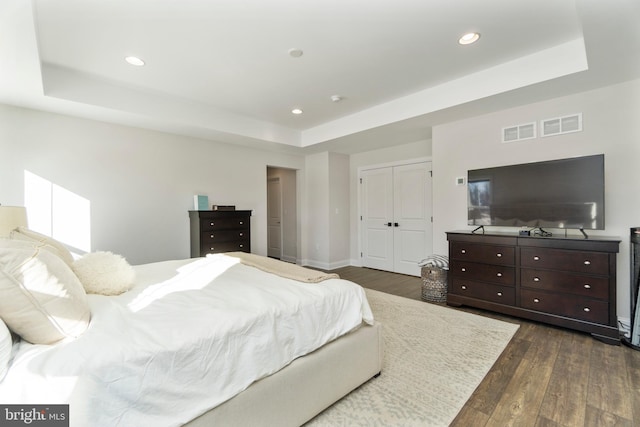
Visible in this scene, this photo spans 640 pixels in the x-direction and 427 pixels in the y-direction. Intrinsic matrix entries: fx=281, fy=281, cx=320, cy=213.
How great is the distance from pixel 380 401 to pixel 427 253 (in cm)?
343

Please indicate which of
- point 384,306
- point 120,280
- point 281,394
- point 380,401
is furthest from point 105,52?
point 384,306

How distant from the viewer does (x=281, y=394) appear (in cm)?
141

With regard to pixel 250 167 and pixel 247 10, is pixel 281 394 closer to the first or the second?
pixel 247 10

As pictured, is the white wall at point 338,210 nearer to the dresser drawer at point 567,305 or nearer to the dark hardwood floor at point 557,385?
the dresser drawer at point 567,305

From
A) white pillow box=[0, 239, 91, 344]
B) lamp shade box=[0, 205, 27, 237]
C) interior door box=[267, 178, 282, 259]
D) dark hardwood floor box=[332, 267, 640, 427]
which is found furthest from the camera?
interior door box=[267, 178, 282, 259]

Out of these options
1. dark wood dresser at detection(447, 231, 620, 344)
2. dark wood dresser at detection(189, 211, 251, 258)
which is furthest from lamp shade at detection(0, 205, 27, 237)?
dark wood dresser at detection(447, 231, 620, 344)

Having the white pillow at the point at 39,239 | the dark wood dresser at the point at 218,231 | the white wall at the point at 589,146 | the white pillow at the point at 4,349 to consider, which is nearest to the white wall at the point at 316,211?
the dark wood dresser at the point at 218,231

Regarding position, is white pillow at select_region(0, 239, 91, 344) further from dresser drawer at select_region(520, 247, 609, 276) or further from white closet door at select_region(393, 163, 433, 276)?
white closet door at select_region(393, 163, 433, 276)

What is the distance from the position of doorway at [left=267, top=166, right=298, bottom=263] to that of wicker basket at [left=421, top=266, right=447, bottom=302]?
10.4 ft

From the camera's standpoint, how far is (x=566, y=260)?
2.68 meters

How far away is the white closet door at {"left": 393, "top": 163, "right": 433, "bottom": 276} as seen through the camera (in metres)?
4.81

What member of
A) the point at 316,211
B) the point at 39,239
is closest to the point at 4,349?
the point at 39,239

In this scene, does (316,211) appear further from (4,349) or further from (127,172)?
(4,349)

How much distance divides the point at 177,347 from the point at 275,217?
18.6 ft
